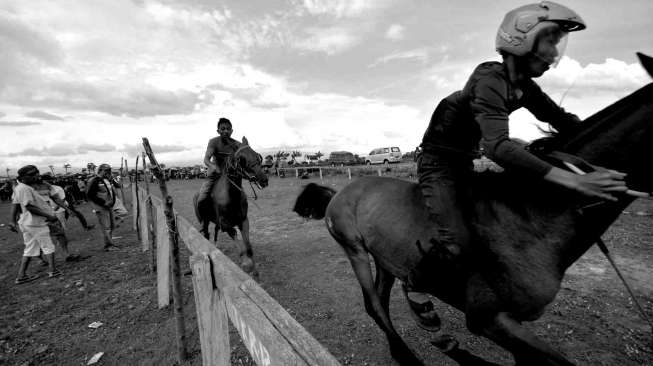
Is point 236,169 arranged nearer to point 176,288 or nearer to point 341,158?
point 176,288

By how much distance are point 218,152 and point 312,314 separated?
13.6 feet

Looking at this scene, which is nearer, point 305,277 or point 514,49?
point 514,49

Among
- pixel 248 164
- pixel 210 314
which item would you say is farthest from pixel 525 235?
pixel 248 164

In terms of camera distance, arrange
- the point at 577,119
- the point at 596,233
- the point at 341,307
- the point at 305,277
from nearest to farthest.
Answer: the point at 596,233, the point at 577,119, the point at 341,307, the point at 305,277

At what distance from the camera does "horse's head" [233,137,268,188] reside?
5.81 meters

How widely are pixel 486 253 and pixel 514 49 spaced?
1402 mm

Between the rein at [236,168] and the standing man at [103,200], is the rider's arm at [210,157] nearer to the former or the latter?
the rein at [236,168]

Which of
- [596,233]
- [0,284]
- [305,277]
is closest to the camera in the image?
[596,233]

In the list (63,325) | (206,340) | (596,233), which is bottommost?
(63,325)

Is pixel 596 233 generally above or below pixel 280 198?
above

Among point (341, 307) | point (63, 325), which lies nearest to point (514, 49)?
point (341, 307)

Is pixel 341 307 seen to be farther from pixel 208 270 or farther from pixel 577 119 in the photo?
pixel 577 119

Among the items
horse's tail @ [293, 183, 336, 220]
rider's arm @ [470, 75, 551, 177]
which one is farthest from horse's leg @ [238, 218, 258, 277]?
rider's arm @ [470, 75, 551, 177]

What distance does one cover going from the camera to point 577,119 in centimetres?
232
